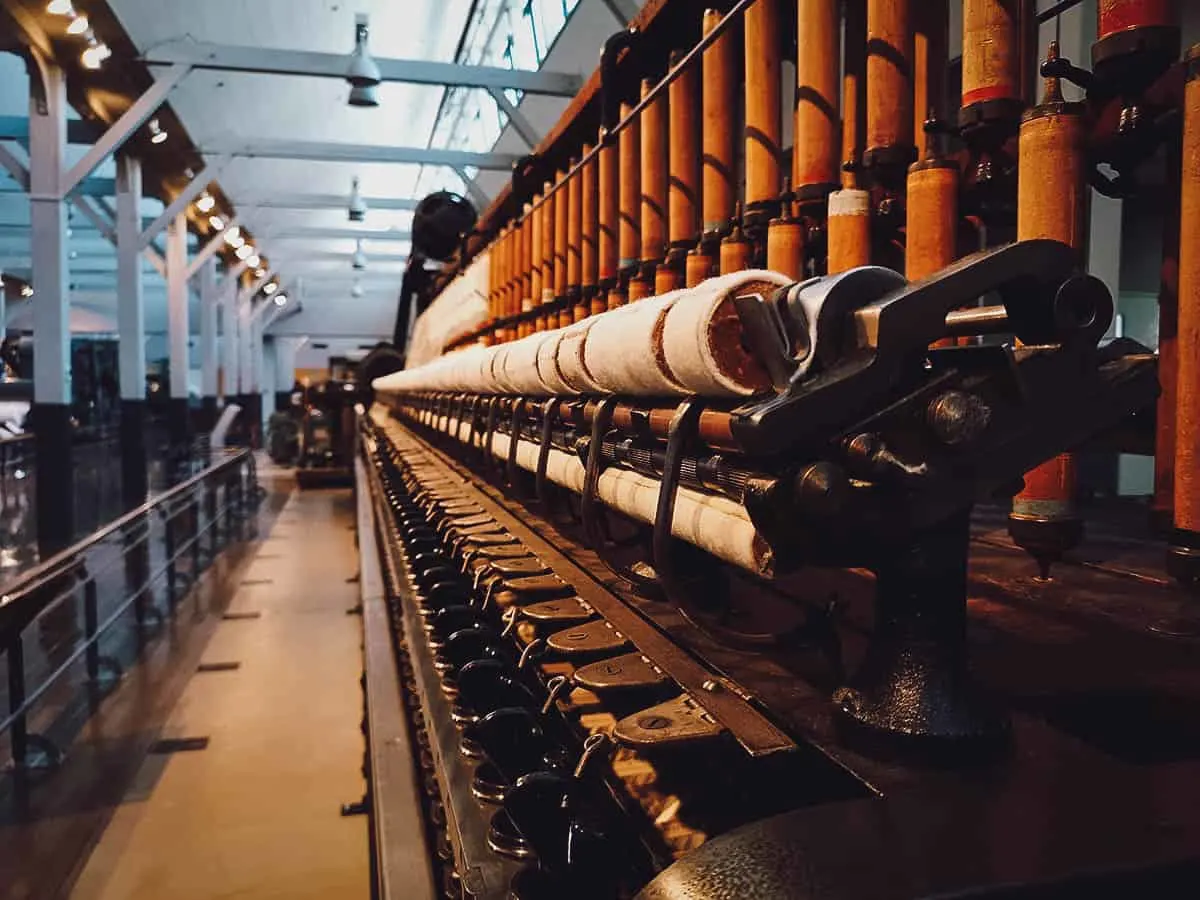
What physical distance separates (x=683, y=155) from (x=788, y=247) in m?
0.58

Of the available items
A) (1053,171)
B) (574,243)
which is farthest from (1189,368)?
(574,243)

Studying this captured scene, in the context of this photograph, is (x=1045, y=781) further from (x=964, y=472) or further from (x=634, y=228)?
(x=634, y=228)

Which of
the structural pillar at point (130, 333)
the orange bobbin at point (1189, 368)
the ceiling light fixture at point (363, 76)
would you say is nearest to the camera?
the orange bobbin at point (1189, 368)

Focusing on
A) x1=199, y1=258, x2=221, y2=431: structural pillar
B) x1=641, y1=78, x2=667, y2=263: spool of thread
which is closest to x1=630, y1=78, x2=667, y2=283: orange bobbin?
x1=641, y1=78, x2=667, y2=263: spool of thread

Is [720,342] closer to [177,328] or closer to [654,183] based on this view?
[654,183]

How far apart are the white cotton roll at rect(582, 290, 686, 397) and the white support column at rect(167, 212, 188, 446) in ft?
39.0

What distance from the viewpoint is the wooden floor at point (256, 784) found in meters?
2.77

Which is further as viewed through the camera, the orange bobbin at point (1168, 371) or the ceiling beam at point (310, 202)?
the ceiling beam at point (310, 202)

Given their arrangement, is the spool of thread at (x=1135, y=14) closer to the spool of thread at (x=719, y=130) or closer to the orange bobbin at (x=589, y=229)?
the spool of thread at (x=719, y=130)

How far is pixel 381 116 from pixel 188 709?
12.1m

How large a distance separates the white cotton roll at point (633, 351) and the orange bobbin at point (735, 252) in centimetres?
37

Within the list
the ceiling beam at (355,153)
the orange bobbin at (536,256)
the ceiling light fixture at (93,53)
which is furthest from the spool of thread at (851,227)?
the ceiling beam at (355,153)

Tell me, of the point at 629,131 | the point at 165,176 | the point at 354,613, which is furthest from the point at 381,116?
the point at 629,131

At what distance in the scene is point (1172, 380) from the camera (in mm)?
1240
